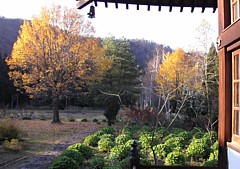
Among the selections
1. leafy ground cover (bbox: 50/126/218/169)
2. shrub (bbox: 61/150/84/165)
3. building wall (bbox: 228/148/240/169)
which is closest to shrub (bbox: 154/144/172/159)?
leafy ground cover (bbox: 50/126/218/169)

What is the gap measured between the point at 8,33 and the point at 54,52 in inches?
1857

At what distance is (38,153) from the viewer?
8609 mm

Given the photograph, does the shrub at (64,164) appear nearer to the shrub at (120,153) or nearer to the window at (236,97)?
the shrub at (120,153)

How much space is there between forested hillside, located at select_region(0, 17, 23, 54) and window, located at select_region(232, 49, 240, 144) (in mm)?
53002

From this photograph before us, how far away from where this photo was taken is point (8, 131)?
32.3 feet

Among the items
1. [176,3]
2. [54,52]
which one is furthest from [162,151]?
[54,52]

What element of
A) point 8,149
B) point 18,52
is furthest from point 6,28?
point 8,149

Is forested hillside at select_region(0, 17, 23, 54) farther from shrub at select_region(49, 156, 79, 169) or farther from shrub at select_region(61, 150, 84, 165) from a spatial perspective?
shrub at select_region(49, 156, 79, 169)

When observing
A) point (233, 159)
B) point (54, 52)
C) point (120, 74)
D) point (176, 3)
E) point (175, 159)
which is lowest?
point (175, 159)

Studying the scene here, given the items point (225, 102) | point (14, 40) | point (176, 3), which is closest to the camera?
point (225, 102)

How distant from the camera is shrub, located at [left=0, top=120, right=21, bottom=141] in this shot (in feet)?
31.9

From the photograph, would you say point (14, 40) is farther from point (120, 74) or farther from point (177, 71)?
point (177, 71)

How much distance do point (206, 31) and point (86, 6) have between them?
56.6ft

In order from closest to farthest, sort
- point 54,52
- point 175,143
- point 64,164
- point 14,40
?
point 64,164 → point 175,143 → point 54,52 → point 14,40
